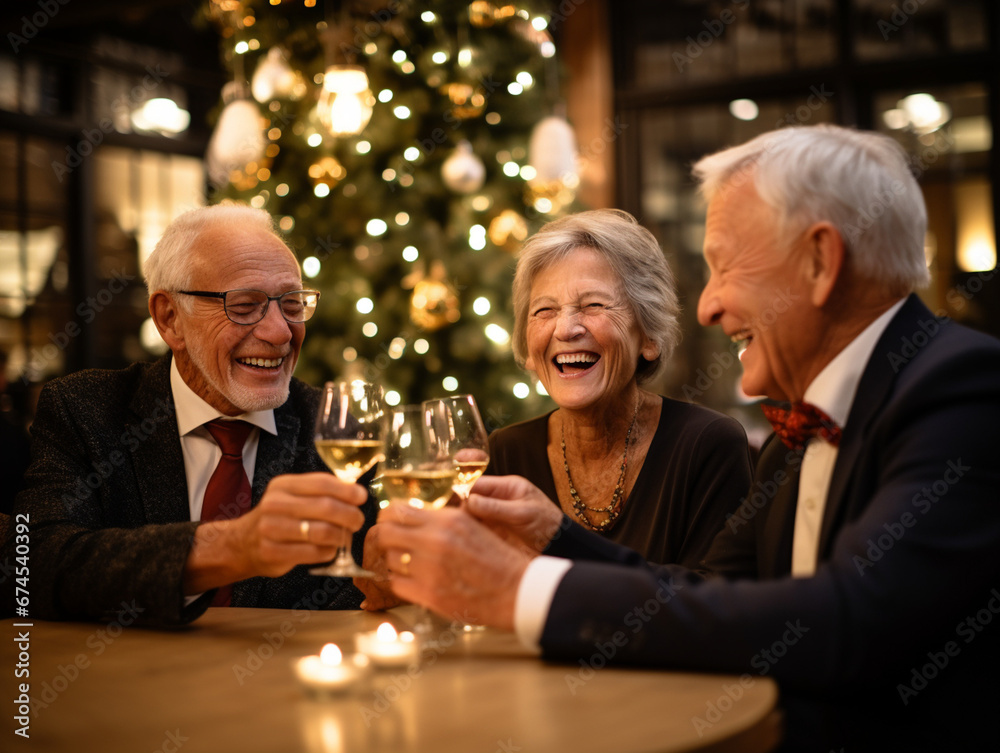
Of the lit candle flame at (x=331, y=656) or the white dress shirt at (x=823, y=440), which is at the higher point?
the white dress shirt at (x=823, y=440)

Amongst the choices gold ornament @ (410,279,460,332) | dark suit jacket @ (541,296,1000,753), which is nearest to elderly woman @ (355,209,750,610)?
dark suit jacket @ (541,296,1000,753)

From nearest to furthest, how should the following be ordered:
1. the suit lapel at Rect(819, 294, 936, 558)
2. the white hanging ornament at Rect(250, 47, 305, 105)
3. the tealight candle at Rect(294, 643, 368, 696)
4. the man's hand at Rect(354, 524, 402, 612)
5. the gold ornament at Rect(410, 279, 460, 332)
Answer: the tealight candle at Rect(294, 643, 368, 696)
the suit lapel at Rect(819, 294, 936, 558)
the man's hand at Rect(354, 524, 402, 612)
the gold ornament at Rect(410, 279, 460, 332)
the white hanging ornament at Rect(250, 47, 305, 105)

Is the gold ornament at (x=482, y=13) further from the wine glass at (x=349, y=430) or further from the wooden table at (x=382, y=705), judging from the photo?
the wooden table at (x=382, y=705)

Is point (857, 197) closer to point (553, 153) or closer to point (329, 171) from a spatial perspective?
point (553, 153)

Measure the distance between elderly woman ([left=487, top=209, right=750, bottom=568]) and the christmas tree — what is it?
2.24 meters

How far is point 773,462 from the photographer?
177 centimetres

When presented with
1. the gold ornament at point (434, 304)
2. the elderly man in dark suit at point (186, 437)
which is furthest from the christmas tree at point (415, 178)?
the elderly man in dark suit at point (186, 437)

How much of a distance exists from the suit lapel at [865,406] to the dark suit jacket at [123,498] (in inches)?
41.1

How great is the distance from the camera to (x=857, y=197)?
1422mm

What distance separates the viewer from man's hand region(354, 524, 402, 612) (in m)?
1.73

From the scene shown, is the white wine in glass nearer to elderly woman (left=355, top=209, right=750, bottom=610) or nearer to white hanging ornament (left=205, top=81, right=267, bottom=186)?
elderly woman (left=355, top=209, right=750, bottom=610)

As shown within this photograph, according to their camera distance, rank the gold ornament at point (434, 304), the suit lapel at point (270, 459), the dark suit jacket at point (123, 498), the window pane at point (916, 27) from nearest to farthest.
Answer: the dark suit jacket at point (123, 498) < the suit lapel at point (270, 459) < the gold ornament at point (434, 304) < the window pane at point (916, 27)

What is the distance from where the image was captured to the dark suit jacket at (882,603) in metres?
1.16

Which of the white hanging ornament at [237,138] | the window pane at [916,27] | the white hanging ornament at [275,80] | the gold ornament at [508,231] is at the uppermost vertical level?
the window pane at [916,27]
